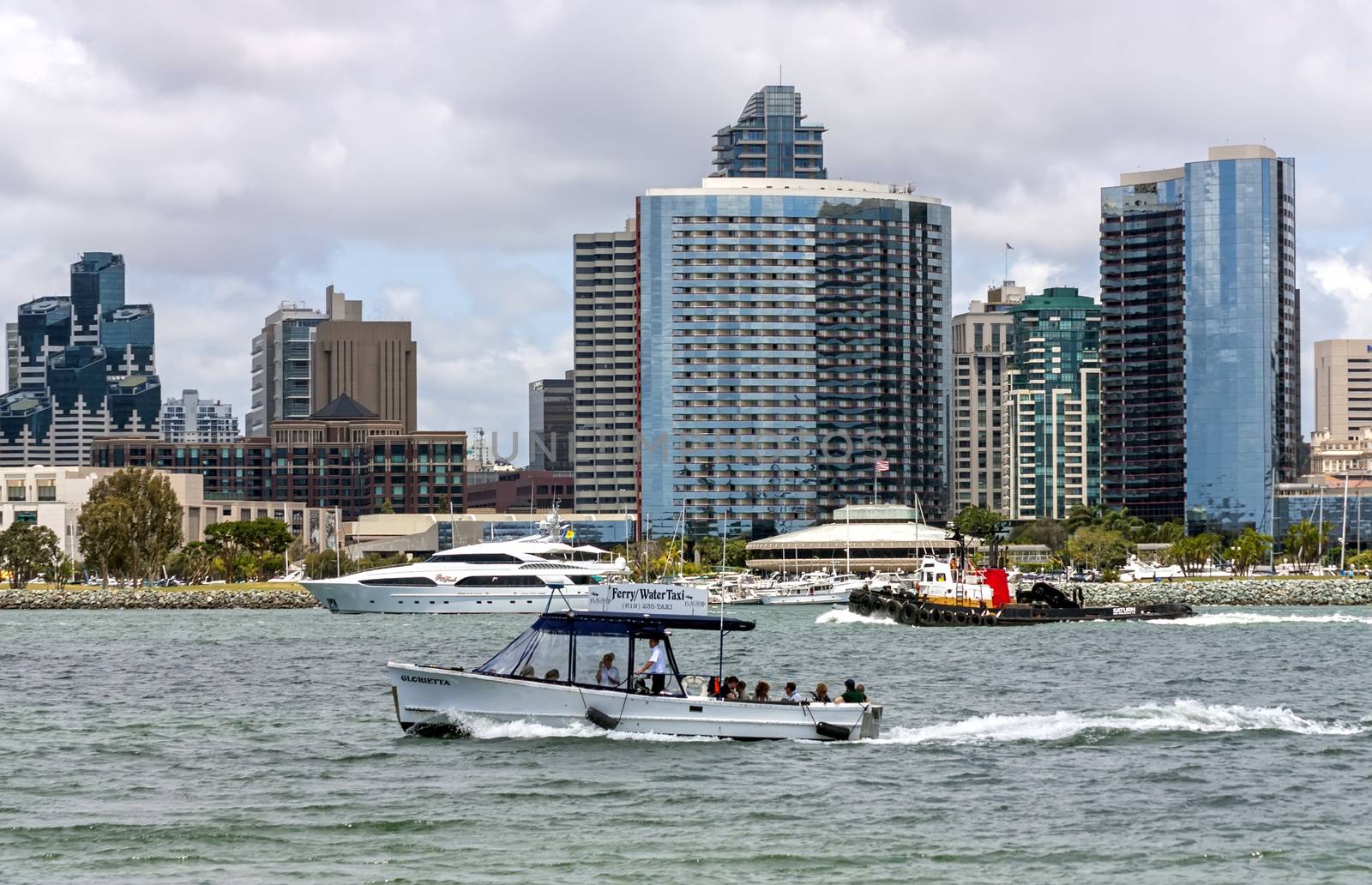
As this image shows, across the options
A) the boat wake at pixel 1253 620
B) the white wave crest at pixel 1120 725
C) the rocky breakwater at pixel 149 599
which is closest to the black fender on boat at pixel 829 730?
the white wave crest at pixel 1120 725

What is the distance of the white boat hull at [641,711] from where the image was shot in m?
54.1

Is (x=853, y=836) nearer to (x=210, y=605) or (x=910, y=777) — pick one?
(x=910, y=777)

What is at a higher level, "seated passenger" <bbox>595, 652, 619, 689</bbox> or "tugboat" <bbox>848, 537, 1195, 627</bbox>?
"seated passenger" <bbox>595, 652, 619, 689</bbox>

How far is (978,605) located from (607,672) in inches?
3180

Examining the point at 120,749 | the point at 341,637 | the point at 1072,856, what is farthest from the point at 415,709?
the point at 341,637

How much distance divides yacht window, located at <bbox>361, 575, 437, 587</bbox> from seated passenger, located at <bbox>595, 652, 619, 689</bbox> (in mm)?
105730

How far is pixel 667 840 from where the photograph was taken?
41.5 metres

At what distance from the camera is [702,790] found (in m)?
47.4

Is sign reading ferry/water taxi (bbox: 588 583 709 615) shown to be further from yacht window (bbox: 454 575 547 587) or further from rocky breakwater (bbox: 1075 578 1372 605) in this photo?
rocky breakwater (bbox: 1075 578 1372 605)

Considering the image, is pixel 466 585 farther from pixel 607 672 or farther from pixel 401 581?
pixel 607 672

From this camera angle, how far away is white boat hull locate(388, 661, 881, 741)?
54125mm

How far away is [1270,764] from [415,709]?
23.8 meters

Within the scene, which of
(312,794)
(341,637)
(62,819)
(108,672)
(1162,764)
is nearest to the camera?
(62,819)

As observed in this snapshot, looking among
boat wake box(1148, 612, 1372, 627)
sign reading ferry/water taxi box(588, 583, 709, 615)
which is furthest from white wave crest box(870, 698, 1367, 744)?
boat wake box(1148, 612, 1372, 627)
